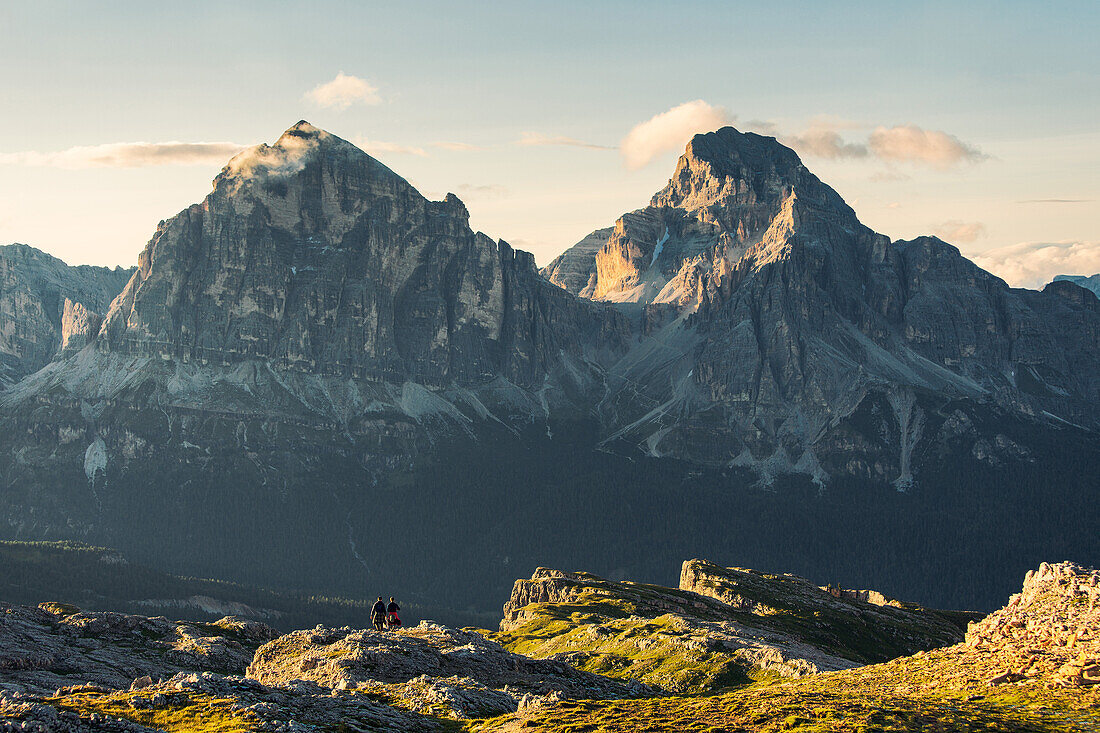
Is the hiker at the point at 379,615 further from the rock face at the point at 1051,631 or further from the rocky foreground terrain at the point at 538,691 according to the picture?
the rock face at the point at 1051,631

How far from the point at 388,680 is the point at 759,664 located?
150 feet

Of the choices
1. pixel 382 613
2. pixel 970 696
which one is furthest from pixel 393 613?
pixel 970 696

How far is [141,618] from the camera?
146 meters

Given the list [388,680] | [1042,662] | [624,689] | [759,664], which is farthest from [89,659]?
[1042,662]

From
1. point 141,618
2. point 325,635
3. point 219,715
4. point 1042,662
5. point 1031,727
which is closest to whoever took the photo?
point 1031,727

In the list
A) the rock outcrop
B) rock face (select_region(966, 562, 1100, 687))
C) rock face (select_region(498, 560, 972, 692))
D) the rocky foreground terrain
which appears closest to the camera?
the rock outcrop

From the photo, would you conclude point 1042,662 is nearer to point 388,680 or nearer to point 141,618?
point 388,680

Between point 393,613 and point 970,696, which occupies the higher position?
point 970,696

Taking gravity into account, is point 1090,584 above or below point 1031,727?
above

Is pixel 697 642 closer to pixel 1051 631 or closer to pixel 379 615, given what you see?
pixel 379 615

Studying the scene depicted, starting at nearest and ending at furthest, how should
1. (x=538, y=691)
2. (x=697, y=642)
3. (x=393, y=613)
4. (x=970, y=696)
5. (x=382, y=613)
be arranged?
1. (x=970, y=696)
2. (x=538, y=691)
3. (x=382, y=613)
4. (x=393, y=613)
5. (x=697, y=642)

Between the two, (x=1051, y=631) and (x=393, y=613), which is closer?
(x=1051, y=631)

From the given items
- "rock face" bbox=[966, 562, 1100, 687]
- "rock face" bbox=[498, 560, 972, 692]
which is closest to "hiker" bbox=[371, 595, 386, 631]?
"rock face" bbox=[498, 560, 972, 692]

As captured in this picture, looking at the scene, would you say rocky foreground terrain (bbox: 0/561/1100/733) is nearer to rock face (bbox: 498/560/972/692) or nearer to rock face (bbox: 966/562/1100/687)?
rock face (bbox: 966/562/1100/687)
